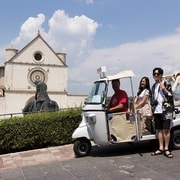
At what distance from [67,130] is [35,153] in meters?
1.39

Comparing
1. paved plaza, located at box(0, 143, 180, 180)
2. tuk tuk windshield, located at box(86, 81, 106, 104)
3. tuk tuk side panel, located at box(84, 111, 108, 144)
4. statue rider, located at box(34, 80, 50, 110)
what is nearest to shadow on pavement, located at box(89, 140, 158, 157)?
paved plaza, located at box(0, 143, 180, 180)

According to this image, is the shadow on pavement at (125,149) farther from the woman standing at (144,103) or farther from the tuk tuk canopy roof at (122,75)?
the tuk tuk canopy roof at (122,75)

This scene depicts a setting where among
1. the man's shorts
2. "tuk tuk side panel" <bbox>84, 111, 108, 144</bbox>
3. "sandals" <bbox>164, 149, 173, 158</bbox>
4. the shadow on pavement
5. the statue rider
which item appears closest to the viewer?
"sandals" <bbox>164, 149, 173, 158</bbox>

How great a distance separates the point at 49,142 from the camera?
9188 mm

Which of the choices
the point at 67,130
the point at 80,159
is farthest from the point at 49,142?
the point at 80,159

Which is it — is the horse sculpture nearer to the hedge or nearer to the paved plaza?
the hedge

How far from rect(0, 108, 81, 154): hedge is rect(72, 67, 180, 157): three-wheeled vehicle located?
2.10 meters

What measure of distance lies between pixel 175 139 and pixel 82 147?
2.24 metres

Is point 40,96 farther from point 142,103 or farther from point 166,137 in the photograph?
point 166,137

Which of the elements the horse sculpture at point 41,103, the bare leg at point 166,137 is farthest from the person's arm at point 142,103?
the horse sculpture at point 41,103

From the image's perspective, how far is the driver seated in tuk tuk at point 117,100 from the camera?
268 inches

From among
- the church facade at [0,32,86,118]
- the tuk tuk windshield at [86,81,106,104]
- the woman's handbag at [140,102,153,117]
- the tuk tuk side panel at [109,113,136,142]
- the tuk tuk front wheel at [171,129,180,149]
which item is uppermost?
the church facade at [0,32,86,118]

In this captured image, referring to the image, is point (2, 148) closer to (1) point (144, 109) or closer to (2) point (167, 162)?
(1) point (144, 109)

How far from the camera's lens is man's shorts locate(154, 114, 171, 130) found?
6.57 metres
